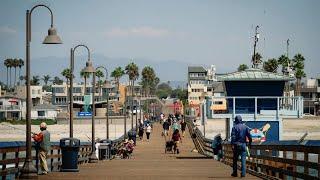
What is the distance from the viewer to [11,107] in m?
177

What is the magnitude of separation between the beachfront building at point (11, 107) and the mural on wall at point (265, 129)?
137734 mm

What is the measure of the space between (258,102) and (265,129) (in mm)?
1615

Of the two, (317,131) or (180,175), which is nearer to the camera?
(180,175)

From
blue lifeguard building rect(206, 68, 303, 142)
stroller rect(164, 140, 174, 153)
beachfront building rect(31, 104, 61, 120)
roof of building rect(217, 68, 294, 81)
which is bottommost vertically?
beachfront building rect(31, 104, 61, 120)

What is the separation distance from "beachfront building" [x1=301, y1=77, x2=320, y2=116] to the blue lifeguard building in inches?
5345

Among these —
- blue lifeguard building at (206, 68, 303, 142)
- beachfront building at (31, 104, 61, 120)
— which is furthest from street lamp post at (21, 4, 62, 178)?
beachfront building at (31, 104, 61, 120)

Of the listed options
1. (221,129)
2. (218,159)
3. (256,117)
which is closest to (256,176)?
(218,159)

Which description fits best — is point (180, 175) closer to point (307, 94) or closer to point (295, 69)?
point (295, 69)

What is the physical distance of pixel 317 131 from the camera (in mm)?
119250

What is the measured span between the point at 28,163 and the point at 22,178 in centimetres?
41

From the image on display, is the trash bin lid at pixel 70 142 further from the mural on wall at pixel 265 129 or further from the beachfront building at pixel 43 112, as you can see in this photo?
the beachfront building at pixel 43 112

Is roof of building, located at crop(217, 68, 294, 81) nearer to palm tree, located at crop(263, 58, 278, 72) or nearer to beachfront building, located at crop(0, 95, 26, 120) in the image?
palm tree, located at crop(263, 58, 278, 72)

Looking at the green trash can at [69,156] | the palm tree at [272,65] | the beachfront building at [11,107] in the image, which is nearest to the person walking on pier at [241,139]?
the green trash can at [69,156]

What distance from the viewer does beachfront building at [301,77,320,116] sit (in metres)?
179
